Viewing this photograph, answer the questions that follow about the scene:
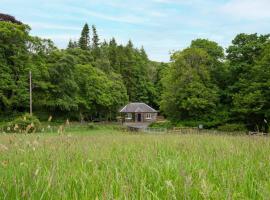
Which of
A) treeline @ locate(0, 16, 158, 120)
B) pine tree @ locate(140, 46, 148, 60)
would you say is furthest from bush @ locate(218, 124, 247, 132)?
pine tree @ locate(140, 46, 148, 60)

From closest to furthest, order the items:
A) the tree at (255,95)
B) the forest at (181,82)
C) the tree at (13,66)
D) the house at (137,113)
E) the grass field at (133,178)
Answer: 1. the grass field at (133,178)
2. the tree at (255,95)
3. the forest at (181,82)
4. the tree at (13,66)
5. the house at (137,113)

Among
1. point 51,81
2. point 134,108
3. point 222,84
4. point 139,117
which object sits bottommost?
point 139,117

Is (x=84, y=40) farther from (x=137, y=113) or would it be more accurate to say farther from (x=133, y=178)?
(x=133, y=178)

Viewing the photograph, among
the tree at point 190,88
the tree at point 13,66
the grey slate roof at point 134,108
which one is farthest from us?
the grey slate roof at point 134,108

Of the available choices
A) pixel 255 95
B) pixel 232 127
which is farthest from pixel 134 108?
pixel 255 95

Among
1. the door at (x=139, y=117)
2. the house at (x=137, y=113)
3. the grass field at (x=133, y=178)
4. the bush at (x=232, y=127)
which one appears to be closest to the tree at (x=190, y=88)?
the bush at (x=232, y=127)

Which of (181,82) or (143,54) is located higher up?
(143,54)

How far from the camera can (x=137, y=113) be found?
69.3 metres

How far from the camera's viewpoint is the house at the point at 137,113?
68.4m

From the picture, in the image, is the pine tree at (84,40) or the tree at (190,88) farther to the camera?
the pine tree at (84,40)

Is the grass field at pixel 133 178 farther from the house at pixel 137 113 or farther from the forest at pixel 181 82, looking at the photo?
the house at pixel 137 113

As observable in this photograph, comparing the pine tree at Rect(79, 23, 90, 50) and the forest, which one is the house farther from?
the pine tree at Rect(79, 23, 90, 50)

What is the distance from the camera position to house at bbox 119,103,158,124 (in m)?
68.4

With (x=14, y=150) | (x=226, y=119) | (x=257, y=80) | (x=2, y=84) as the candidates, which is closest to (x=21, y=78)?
(x=2, y=84)
